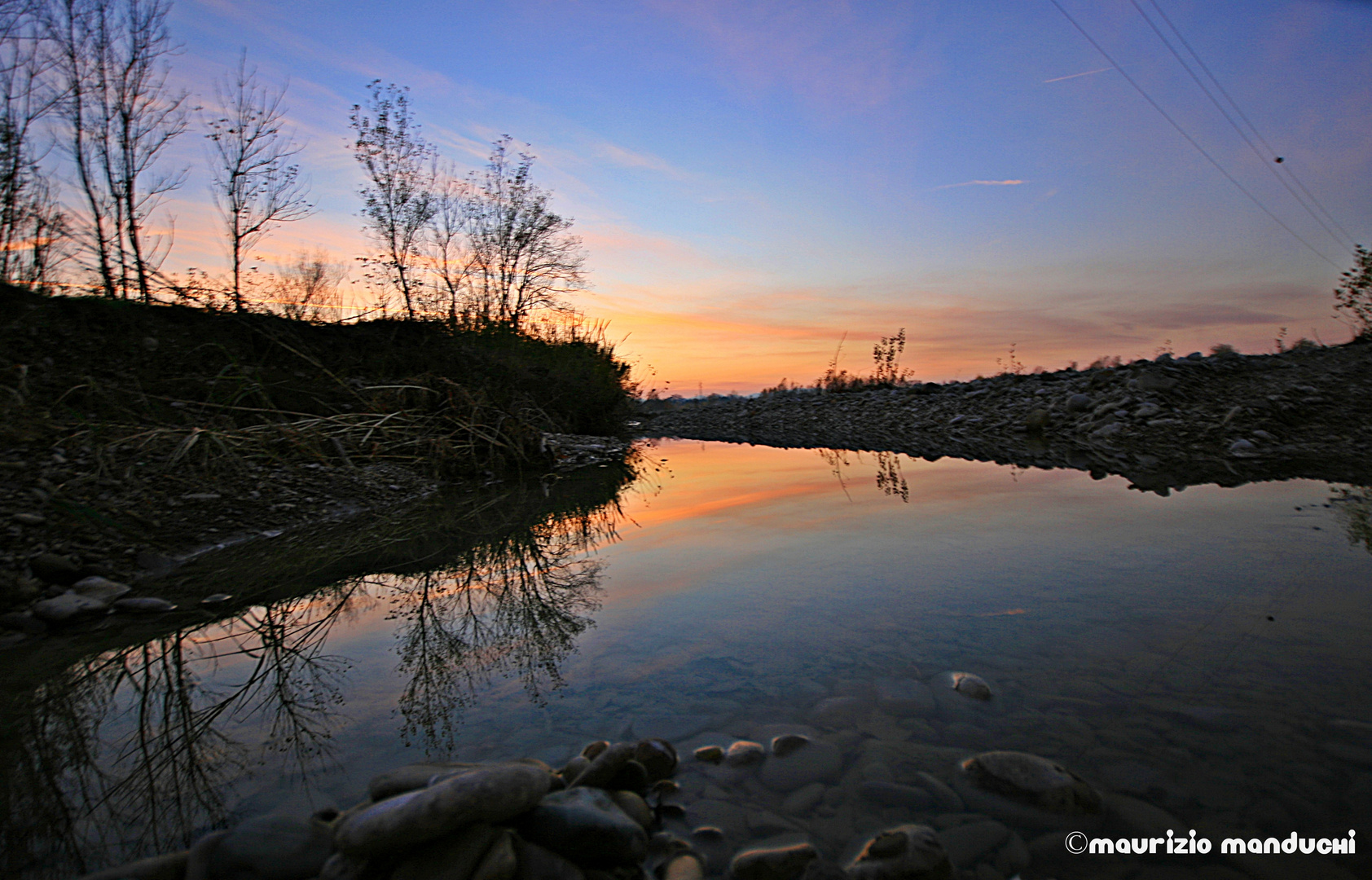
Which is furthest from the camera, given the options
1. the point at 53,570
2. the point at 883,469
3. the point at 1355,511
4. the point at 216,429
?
the point at 883,469

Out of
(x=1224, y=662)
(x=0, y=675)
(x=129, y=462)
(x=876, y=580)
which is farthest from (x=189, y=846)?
(x=129, y=462)

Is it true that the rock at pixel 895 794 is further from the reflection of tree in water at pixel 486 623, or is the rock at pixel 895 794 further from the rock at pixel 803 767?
the reflection of tree in water at pixel 486 623

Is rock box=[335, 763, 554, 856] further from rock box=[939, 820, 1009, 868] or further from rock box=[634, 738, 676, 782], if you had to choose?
rock box=[939, 820, 1009, 868]

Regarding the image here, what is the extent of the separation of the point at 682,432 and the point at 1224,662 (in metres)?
13.5

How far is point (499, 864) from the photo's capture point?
96 cm

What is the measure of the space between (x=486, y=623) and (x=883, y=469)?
15.3ft

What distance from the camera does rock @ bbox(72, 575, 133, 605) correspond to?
239 cm

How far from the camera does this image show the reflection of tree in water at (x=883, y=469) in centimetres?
475

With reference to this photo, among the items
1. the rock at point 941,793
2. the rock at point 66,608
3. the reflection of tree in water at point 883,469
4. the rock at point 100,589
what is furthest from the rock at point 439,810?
the reflection of tree in water at point 883,469

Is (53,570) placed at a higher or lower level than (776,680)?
higher

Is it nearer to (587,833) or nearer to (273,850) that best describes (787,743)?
(587,833)

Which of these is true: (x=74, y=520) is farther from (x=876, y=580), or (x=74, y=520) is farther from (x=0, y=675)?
(x=876, y=580)

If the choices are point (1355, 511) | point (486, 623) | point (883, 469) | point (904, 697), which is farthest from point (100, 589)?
point (1355, 511)

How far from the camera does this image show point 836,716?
143 centimetres
